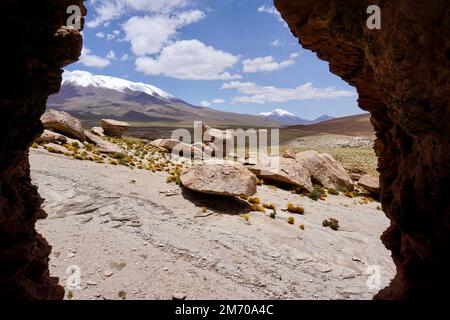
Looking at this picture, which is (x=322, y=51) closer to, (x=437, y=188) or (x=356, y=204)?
(x=437, y=188)

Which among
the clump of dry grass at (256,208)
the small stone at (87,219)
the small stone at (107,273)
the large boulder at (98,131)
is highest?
the large boulder at (98,131)

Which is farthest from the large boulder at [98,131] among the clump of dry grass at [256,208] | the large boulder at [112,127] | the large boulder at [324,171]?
the clump of dry grass at [256,208]

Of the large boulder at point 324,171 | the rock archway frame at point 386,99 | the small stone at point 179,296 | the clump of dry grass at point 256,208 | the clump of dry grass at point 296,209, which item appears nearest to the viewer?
the rock archway frame at point 386,99

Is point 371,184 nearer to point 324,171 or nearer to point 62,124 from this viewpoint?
point 324,171

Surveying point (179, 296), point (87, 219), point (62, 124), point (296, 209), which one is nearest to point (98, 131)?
point (62, 124)

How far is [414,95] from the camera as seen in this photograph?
6.22 meters

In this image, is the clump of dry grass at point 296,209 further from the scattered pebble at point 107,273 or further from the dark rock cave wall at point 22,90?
the dark rock cave wall at point 22,90

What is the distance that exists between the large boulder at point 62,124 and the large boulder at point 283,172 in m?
24.9

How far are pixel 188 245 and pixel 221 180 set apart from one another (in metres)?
6.83

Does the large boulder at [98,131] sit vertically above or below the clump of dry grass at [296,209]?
above

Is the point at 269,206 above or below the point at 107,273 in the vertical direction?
above

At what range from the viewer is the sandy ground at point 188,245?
44.2 ft

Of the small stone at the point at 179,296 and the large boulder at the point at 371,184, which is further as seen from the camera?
the large boulder at the point at 371,184
